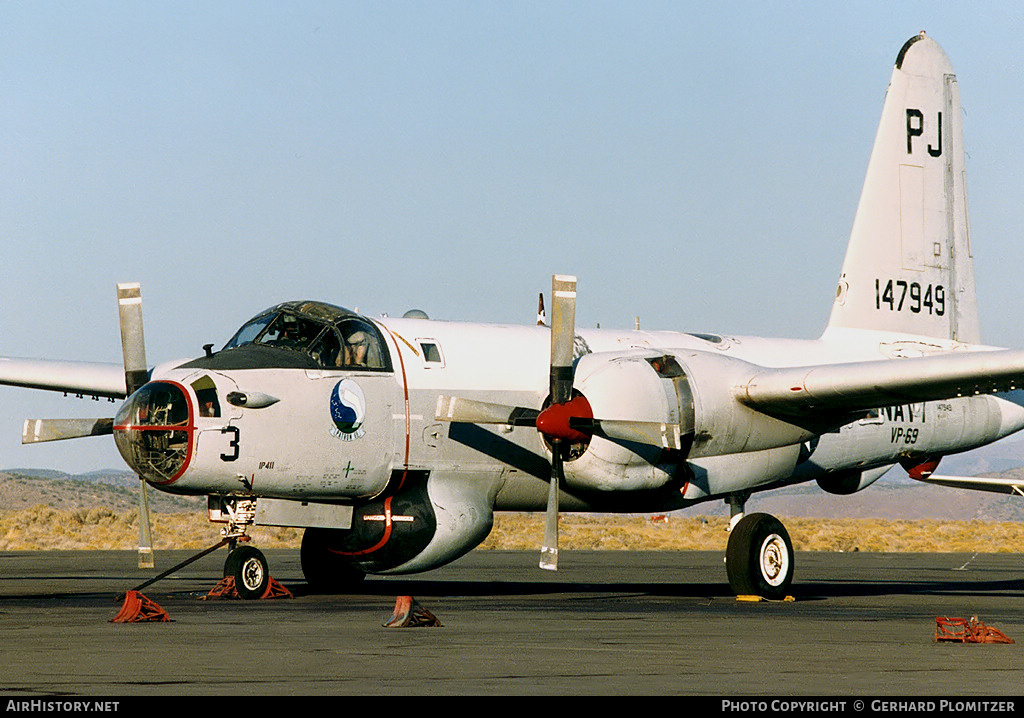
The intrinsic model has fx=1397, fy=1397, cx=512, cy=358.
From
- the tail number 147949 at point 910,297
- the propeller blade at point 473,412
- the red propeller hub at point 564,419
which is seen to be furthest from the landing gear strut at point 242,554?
the tail number 147949 at point 910,297

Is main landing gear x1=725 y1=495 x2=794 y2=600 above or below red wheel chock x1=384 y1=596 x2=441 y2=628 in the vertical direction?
below

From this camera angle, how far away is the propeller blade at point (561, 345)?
2055 cm

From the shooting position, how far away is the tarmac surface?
1047cm

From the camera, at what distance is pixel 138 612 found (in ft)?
52.7

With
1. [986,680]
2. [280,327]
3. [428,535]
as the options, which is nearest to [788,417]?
[428,535]

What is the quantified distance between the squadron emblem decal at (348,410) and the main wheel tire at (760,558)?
20.3 feet

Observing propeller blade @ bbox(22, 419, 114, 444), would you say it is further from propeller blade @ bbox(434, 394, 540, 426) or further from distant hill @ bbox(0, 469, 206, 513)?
distant hill @ bbox(0, 469, 206, 513)

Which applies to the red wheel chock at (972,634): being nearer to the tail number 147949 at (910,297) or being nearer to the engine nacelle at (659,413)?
the engine nacelle at (659,413)

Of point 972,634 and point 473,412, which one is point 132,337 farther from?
point 972,634

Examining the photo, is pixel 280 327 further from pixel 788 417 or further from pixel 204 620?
pixel 788 417

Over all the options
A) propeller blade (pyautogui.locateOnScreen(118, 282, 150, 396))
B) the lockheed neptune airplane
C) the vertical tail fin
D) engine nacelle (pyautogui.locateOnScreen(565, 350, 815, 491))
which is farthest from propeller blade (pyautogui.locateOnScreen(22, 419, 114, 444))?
the vertical tail fin

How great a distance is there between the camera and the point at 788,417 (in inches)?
887

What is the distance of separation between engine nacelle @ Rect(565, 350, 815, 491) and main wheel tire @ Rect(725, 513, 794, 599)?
125 cm
